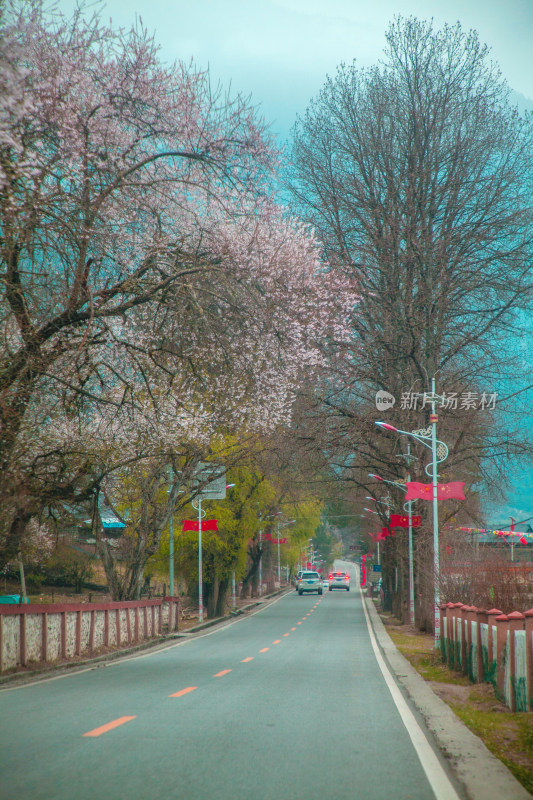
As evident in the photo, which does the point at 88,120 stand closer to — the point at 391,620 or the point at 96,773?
the point at 96,773

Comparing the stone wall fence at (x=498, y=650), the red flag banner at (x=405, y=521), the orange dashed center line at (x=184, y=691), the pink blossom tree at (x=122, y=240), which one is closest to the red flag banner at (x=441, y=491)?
the stone wall fence at (x=498, y=650)

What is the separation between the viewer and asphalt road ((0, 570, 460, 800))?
6254 mm

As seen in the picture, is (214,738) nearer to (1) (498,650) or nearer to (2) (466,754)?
(2) (466,754)

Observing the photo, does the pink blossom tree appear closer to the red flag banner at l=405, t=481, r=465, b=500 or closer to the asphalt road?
the asphalt road

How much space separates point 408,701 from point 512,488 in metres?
20.3

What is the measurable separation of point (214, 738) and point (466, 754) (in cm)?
240

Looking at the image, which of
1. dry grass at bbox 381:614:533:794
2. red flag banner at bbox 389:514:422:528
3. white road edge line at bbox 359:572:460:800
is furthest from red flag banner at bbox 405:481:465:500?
red flag banner at bbox 389:514:422:528

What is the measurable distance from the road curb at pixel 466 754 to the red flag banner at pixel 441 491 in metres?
8.16

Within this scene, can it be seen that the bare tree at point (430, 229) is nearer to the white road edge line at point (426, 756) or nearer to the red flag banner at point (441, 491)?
the red flag banner at point (441, 491)

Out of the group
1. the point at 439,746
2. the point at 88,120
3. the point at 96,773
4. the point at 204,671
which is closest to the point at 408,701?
the point at 439,746

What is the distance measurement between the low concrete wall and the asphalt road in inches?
48.1

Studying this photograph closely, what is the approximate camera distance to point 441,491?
22391 millimetres

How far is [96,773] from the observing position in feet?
21.6

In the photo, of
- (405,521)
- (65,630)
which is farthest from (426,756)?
(405,521)
